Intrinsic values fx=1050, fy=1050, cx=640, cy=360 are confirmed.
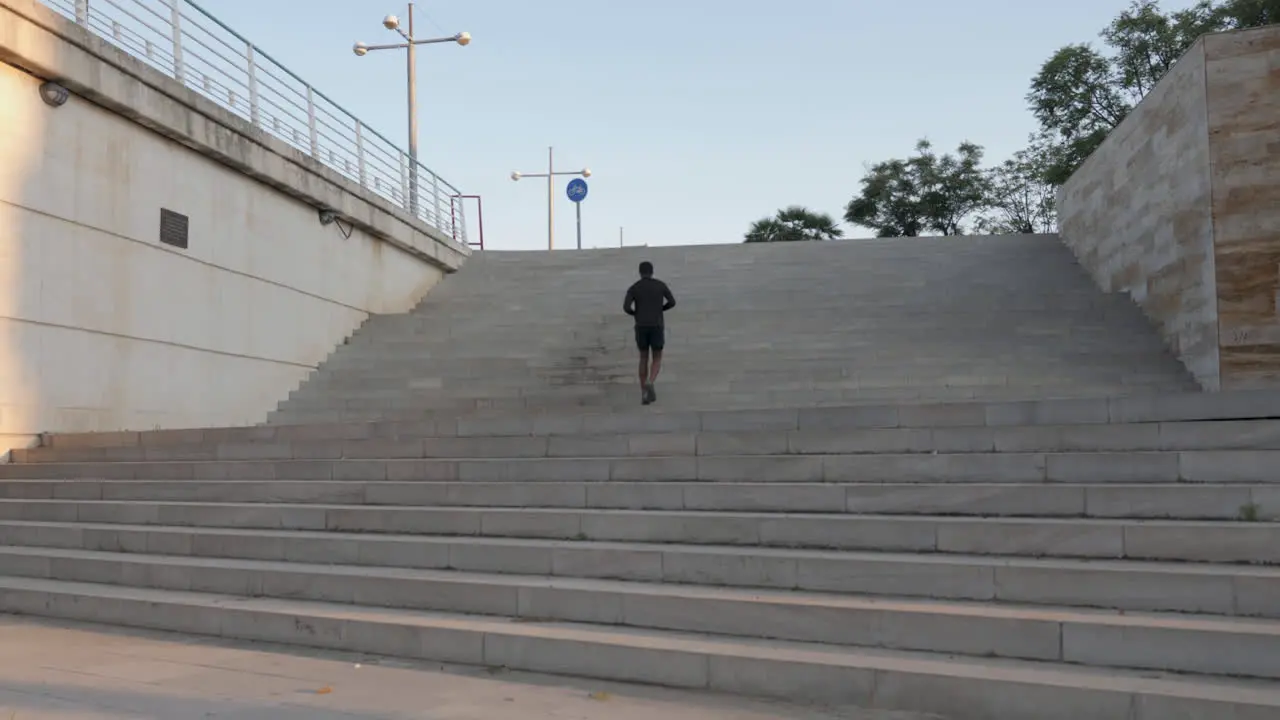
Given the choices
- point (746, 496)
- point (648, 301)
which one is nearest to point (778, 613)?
point (746, 496)

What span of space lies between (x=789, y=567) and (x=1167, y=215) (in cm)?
867

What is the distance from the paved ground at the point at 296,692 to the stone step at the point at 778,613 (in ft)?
1.97

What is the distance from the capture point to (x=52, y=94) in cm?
1114

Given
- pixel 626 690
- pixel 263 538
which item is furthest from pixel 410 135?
pixel 626 690

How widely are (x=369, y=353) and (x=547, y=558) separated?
979cm

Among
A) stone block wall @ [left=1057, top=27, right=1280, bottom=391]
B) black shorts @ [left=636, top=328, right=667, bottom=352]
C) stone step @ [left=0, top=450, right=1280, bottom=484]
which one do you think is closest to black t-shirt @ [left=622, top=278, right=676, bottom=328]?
black shorts @ [left=636, top=328, right=667, bottom=352]

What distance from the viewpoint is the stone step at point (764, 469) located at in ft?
20.7

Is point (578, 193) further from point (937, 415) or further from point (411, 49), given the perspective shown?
point (937, 415)

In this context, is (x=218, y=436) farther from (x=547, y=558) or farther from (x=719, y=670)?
(x=719, y=670)

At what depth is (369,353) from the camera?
52.2 feet

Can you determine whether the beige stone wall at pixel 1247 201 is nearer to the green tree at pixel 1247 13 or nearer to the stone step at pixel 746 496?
the stone step at pixel 746 496

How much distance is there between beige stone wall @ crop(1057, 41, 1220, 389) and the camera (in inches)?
438

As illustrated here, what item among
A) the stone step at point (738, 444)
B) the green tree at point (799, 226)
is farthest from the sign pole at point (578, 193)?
the stone step at point (738, 444)

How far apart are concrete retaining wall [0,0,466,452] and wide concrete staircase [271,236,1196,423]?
1.25 meters
